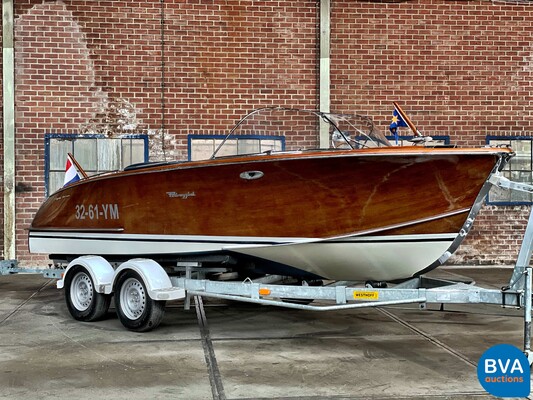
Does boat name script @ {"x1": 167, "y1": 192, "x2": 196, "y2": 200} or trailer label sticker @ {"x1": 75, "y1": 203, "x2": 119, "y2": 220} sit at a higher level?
boat name script @ {"x1": 167, "y1": 192, "x2": 196, "y2": 200}

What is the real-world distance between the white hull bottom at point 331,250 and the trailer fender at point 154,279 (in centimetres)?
29

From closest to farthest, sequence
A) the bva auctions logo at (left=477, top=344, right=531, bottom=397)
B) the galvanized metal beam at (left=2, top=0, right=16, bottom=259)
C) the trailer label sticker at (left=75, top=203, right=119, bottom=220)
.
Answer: the bva auctions logo at (left=477, top=344, right=531, bottom=397), the trailer label sticker at (left=75, top=203, right=119, bottom=220), the galvanized metal beam at (left=2, top=0, right=16, bottom=259)

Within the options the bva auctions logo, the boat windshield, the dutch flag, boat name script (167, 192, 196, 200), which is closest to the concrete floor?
the bva auctions logo

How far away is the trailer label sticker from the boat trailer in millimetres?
432

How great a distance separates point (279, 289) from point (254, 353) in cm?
57

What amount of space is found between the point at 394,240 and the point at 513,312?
2324 mm

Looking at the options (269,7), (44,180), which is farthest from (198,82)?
(44,180)

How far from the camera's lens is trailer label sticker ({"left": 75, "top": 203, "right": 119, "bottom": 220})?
6.27 m

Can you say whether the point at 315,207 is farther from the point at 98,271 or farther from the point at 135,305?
the point at 98,271

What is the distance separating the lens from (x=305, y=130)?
6016 mm

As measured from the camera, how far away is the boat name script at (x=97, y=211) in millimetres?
6273

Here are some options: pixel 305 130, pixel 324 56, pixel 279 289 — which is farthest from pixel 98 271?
pixel 324 56

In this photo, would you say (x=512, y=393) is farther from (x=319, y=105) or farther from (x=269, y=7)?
(x=269, y=7)

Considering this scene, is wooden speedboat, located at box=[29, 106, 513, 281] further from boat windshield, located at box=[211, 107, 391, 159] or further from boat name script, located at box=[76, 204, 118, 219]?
boat windshield, located at box=[211, 107, 391, 159]
